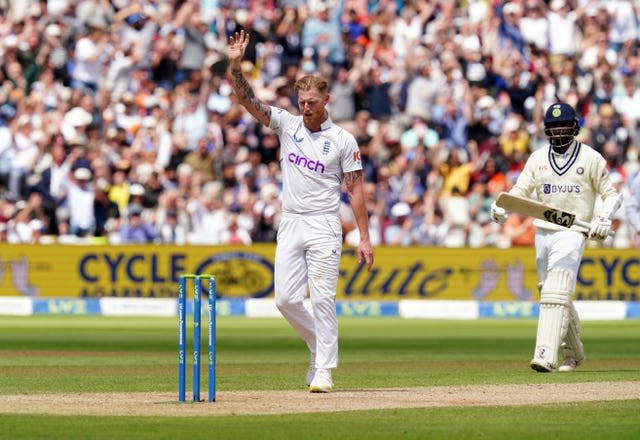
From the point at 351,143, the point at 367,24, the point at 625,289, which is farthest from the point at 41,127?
the point at 351,143

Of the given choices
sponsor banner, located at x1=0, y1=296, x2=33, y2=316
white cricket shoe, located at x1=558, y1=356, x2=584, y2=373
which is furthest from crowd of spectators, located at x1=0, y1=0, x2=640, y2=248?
white cricket shoe, located at x1=558, y1=356, x2=584, y2=373

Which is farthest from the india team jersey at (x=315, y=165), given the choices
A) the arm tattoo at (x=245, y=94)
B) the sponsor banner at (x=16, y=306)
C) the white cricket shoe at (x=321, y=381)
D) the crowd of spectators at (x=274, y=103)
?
the sponsor banner at (x=16, y=306)

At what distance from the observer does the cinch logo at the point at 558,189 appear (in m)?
13.1

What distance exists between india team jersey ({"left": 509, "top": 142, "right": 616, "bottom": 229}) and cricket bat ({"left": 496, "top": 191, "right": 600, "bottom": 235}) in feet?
0.54

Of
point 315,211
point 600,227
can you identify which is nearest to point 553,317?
point 600,227

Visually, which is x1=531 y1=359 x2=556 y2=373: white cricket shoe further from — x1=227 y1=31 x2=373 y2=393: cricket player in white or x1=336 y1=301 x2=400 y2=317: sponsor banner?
x1=336 y1=301 x2=400 y2=317: sponsor banner

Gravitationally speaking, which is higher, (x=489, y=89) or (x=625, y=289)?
(x=489, y=89)

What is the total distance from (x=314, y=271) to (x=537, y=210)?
100 inches

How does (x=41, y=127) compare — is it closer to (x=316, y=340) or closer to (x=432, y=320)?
(x=432, y=320)

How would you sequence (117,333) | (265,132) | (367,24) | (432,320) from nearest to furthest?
1. (117,333)
2. (432,320)
3. (265,132)
4. (367,24)

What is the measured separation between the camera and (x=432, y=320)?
25.3m

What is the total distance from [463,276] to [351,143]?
14.7 metres

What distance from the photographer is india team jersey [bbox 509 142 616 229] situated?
42.9ft

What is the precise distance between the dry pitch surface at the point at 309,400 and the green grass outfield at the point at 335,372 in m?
0.25
